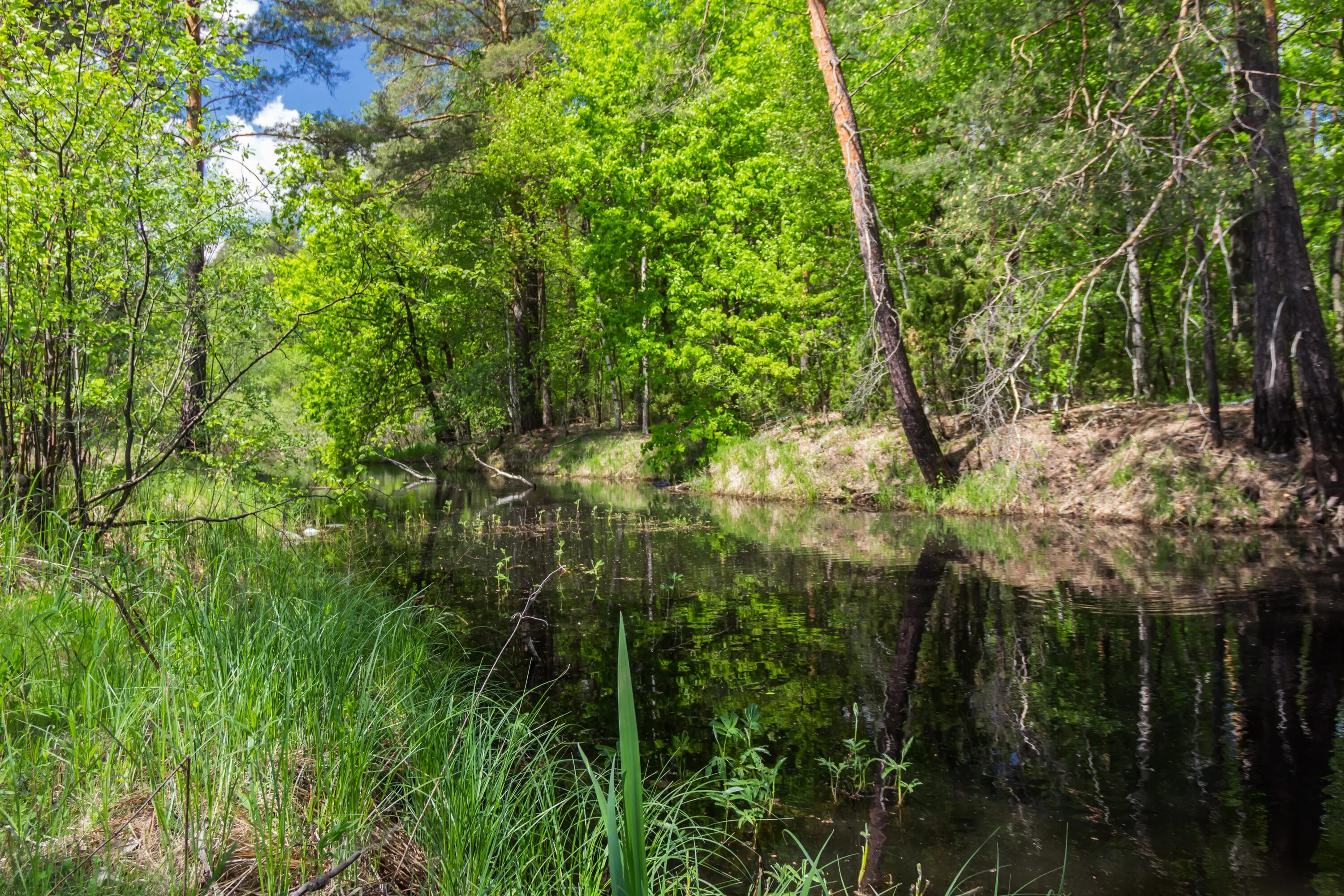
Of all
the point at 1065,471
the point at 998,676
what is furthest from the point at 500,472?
the point at 1065,471

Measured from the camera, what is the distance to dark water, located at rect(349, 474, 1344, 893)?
2.85m

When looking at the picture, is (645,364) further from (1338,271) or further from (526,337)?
(1338,271)

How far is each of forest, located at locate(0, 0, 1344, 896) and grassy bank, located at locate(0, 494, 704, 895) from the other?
3cm

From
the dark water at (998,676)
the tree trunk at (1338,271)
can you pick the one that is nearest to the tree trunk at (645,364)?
the dark water at (998,676)

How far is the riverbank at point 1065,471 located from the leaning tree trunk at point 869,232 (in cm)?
134

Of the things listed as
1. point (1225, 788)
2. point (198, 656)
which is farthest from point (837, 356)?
point (198, 656)

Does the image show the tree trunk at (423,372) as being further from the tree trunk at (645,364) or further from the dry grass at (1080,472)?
the dry grass at (1080,472)

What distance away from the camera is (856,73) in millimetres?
14641

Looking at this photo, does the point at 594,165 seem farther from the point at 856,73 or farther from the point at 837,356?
the point at 837,356

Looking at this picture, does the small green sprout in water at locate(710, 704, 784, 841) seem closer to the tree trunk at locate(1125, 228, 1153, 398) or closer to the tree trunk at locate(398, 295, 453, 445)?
the tree trunk at locate(398, 295, 453, 445)

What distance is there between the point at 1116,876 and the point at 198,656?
3.61m

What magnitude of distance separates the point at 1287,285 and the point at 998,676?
6.78m

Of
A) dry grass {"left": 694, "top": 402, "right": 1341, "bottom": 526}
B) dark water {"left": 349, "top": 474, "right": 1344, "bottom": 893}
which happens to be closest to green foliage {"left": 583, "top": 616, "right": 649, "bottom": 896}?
dark water {"left": 349, "top": 474, "right": 1344, "bottom": 893}

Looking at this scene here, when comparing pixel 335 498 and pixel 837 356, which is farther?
pixel 837 356
